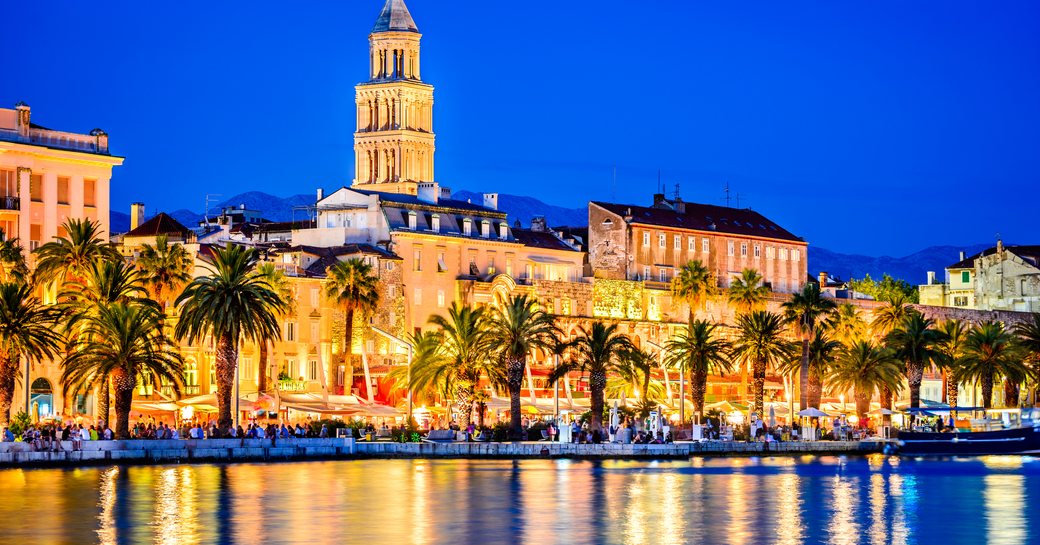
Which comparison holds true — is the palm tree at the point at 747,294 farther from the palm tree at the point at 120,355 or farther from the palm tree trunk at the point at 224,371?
the palm tree at the point at 120,355

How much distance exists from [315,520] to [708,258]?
100038 millimetres

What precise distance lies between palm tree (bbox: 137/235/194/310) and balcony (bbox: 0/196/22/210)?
7104mm

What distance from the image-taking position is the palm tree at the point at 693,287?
146500 mm

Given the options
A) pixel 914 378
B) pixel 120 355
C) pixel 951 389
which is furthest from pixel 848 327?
pixel 120 355

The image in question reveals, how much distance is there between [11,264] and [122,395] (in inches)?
511

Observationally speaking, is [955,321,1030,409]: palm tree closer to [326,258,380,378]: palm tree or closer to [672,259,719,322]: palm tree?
[672,259,719,322]: palm tree

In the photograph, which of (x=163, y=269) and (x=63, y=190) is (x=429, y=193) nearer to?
(x=63, y=190)

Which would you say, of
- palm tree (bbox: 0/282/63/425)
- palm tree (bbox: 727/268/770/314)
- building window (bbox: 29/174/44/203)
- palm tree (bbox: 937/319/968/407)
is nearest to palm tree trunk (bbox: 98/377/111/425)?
palm tree (bbox: 0/282/63/425)

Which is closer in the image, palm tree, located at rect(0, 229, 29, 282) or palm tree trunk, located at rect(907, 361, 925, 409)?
palm tree, located at rect(0, 229, 29, 282)

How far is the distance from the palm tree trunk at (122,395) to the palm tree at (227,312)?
429 cm

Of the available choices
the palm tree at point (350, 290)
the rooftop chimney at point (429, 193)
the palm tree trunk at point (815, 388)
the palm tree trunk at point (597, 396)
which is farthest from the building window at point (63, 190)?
the palm tree trunk at point (815, 388)

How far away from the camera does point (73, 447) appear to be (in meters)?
84.2

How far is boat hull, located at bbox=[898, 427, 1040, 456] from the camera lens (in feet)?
380

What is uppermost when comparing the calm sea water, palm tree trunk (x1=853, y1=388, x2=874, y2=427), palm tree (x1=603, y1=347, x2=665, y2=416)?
palm tree (x1=603, y1=347, x2=665, y2=416)
